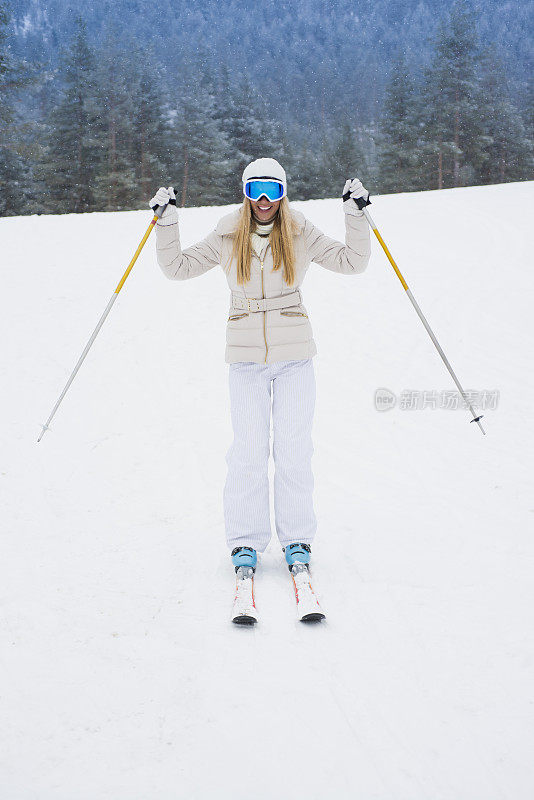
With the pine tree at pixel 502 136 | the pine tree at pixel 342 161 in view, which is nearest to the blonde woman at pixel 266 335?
the pine tree at pixel 342 161

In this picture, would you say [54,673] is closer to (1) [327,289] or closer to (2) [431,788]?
(2) [431,788]

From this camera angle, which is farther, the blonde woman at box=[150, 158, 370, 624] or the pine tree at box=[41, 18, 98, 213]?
the pine tree at box=[41, 18, 98, 213]

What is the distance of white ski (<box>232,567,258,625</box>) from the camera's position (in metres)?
2.73

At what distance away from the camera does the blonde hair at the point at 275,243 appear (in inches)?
118

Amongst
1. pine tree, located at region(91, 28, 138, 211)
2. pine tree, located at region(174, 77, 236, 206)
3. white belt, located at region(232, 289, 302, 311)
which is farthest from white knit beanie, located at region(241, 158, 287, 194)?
pine tree, located at region(174, 77, 236, 206)

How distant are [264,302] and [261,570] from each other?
1306mm

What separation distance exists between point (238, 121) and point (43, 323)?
23.4 metres

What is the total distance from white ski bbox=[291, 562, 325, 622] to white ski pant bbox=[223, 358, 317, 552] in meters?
0.19

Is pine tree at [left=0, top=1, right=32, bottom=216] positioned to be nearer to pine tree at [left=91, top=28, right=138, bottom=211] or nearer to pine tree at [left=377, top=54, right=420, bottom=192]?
pine tree at [left=91, top=28, right=138, bottom=211]

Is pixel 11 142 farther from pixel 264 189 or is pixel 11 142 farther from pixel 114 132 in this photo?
pixel 264 189

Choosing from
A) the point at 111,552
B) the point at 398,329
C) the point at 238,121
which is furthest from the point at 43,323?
the point at 238,121

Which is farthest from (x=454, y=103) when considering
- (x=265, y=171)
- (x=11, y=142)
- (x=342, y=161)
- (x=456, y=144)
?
(x=265, y=171)

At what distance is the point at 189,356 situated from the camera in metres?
6.42

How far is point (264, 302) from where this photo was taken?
3076 mm
